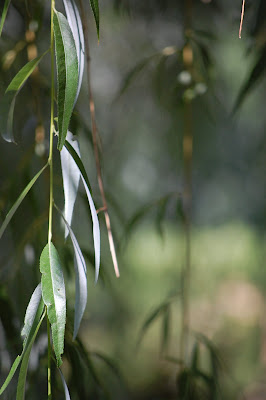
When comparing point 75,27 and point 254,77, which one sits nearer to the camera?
point 75,27

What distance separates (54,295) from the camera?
32cm

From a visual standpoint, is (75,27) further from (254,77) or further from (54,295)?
(254,77)

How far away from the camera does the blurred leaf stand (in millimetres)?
751

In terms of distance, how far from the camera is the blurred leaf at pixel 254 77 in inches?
29.6

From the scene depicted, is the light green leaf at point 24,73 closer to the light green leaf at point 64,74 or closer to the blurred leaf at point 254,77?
the light green leaf at point 64,74

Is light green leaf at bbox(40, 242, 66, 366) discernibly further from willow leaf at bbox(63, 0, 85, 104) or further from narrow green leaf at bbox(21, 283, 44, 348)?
willow leaf at bbox(63, 0, 85, 104)

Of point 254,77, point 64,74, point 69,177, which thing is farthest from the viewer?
point 254,77

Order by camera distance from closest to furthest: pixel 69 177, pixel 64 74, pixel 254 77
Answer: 1. pixel 64 74
2. pixel 69 177
3. pixel 254 77

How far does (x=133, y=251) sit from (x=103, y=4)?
40cm

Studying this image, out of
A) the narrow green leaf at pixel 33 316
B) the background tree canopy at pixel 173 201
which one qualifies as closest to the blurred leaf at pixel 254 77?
the background tree canopy at pixel 173 201

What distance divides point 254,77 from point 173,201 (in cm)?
25

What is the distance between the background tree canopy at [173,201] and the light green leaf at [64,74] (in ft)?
1.16

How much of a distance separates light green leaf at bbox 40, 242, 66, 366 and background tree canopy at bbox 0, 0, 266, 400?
33cm

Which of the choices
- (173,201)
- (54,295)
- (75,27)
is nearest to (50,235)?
(54,295)
